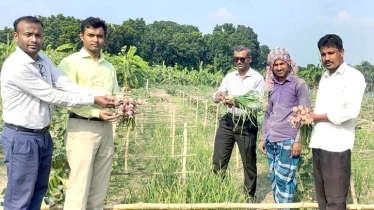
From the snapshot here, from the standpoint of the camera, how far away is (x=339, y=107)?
2.43m

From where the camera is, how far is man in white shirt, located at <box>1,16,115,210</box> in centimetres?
224

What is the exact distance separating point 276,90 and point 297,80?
195 mm

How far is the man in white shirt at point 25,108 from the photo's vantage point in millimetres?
2238

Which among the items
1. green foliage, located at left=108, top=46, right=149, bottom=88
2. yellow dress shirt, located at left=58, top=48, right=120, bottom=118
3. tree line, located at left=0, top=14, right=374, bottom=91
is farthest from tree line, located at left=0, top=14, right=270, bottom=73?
yellow dress shirt, located at left=58, top=48, right=120, bottom=118

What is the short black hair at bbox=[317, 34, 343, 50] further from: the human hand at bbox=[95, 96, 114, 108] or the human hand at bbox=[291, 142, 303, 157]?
the human hand at bbox=[95, 96, 114, 108]

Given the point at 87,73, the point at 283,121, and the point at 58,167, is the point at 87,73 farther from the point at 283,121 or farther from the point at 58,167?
the point at 283,121

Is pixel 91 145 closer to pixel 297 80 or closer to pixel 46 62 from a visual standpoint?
pixel 46 62

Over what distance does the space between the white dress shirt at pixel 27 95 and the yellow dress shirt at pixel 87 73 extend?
0.19 metres

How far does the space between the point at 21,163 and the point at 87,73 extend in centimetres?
77

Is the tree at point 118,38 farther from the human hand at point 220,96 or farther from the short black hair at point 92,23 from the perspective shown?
the short black hair at point 92,23

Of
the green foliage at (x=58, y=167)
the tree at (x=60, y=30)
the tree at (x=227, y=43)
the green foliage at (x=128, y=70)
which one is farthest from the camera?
the tree at (x=227, y=43)

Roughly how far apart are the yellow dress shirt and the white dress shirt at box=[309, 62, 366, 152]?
5.19 ft

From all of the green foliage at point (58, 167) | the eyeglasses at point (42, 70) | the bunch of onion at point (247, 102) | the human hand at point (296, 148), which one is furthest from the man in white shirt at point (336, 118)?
the green foliage at point (58, 167)

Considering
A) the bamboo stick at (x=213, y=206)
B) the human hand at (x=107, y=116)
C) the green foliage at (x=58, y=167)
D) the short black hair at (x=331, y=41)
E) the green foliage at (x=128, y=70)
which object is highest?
the green foliage at (x=128, y=70)
